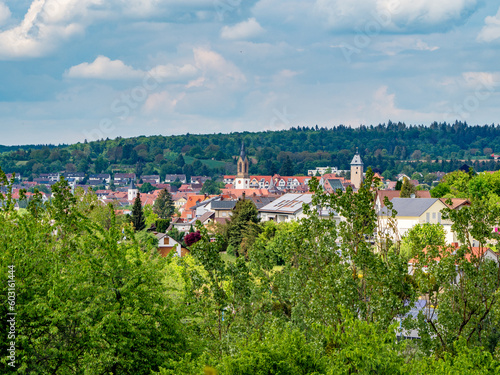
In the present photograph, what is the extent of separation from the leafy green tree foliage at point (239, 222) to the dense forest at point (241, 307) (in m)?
47.4

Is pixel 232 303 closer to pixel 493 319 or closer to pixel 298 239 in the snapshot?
pixel 298 239


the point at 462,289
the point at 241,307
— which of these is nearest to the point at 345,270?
the point at 241,307

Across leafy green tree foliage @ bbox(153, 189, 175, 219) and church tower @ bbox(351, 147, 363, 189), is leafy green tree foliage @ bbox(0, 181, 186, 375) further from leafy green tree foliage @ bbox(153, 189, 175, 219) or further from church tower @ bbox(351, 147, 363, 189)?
church tower @ bbox(351, 147, 363, 189)

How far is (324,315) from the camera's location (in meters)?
17.5

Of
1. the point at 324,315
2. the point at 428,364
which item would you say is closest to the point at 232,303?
the point at 324,315

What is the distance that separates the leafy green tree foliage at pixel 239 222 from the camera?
230 ft

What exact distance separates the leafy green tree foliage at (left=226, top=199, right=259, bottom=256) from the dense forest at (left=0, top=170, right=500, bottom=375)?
4745cm

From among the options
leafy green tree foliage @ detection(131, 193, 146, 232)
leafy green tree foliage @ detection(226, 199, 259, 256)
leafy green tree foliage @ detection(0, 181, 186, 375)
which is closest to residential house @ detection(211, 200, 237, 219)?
leafy green tree foliage @ detection(131, 193, 146, 232)

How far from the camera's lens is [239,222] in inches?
2773

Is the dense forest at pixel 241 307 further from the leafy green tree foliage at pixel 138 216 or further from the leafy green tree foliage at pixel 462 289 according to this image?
the leafy green tree foliage at pixel 138 216

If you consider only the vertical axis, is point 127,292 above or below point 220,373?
above

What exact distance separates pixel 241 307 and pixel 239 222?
5154 cm

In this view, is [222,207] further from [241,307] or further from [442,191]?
[241,307]

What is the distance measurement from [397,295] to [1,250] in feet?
32.3
